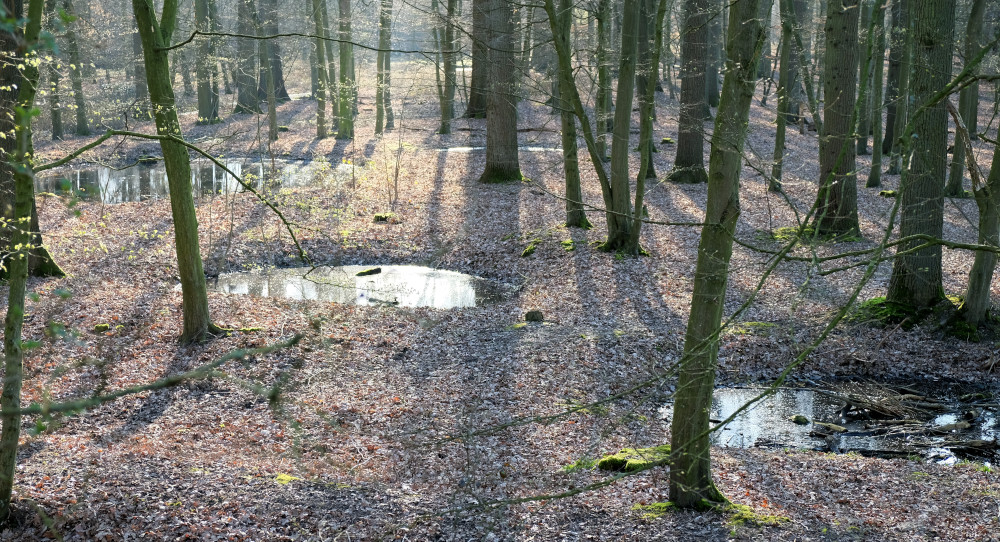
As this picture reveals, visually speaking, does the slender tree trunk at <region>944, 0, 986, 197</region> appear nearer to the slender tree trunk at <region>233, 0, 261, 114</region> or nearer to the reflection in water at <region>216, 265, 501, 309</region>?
the reflection in water at <region>216, 265, 501, 309</region>

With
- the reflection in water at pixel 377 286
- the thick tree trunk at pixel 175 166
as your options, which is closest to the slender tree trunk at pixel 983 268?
the reflection in water at pixel 377 286

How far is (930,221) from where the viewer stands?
1064 cm

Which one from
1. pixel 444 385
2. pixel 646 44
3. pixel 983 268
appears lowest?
pixel 444 385

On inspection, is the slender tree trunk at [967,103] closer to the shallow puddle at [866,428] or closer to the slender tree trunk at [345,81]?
the shallow puddle at [866,428]

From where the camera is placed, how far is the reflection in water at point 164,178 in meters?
21.0

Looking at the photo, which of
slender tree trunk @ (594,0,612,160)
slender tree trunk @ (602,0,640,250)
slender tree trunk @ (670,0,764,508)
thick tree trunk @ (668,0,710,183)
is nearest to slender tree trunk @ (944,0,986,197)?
slender tree trunk @ (602,0,640,250)

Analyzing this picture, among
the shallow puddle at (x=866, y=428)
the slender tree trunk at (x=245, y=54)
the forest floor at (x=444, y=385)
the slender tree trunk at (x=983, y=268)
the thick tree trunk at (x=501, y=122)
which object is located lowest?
the shallow puddle at (x=866, y=428)

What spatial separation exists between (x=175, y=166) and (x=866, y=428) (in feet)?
30.0

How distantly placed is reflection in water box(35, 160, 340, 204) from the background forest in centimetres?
112

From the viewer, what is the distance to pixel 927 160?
33.4 ft

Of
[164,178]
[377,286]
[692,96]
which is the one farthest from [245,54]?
[377,286]

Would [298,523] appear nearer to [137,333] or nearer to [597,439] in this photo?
[597,439]

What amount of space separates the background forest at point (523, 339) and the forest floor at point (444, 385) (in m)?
0.05

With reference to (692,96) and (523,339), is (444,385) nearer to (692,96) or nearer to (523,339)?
(523,339)
